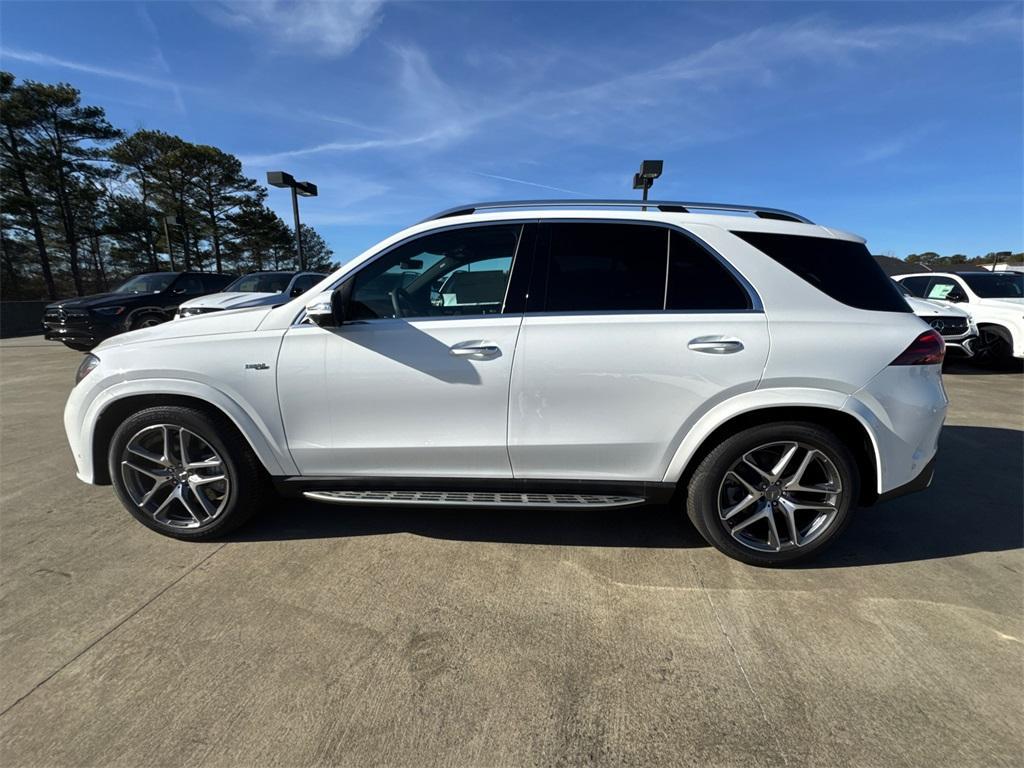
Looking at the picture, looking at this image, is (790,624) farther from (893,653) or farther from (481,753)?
(481,753)

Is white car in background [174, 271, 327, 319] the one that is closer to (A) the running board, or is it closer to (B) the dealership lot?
(B) the dealership lot

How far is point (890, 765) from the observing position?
5.12 ft

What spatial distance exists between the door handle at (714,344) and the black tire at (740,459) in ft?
1.44

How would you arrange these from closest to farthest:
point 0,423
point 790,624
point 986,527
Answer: point 790,624 → point 986,527 → point 0,423

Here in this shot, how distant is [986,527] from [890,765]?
2301 millimetres

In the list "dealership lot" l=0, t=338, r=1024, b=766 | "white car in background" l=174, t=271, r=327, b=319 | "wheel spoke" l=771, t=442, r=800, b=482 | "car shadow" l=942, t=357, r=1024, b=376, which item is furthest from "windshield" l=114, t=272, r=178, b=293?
"car shadow" l=942, t=357, r=1024, b=376

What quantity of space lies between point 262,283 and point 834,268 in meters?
10.9

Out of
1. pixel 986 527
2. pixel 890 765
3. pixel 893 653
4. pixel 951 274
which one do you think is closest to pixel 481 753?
pixel 890 765

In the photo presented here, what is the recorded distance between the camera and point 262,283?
34.9ft

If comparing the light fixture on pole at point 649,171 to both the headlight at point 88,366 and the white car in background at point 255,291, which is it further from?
the headlight at point 88,366

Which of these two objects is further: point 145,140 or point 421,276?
point 145,140

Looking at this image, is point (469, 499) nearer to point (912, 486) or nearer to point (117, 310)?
point (912, 486)

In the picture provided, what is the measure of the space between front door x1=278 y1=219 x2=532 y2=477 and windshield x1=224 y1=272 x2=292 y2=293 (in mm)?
8832

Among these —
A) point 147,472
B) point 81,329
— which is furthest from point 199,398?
point 81,329
